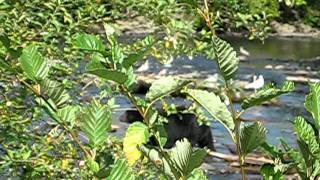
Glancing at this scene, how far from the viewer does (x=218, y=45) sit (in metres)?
1.23

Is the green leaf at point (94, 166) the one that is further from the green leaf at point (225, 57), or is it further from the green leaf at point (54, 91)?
the green leaf at point (225, 57)

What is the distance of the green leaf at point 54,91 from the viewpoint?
138cm

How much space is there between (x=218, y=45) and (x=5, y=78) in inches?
98.1

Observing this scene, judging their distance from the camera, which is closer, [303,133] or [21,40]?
[303,133]

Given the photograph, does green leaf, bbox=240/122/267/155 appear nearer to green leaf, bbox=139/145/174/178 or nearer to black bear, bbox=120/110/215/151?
green leaf, bbox=139/145/174/178

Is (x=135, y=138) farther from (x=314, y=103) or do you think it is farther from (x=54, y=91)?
(x=314, y=103)

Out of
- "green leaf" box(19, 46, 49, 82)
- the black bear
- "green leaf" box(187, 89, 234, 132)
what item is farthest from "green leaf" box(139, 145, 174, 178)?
the black bear

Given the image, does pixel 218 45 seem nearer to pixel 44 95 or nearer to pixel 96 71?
pixel 96 71

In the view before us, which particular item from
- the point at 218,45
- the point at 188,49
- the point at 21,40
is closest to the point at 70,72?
the point at 21,40

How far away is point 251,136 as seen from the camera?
4.24 feet

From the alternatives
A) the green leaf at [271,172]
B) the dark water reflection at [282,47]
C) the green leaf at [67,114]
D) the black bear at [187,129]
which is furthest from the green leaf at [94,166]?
the dark water reflection at [282,47]

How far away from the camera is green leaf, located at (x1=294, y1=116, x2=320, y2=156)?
1367mm

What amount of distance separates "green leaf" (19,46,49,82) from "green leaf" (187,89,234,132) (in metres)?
0.29

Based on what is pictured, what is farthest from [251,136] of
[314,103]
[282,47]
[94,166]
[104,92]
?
[282,47]
